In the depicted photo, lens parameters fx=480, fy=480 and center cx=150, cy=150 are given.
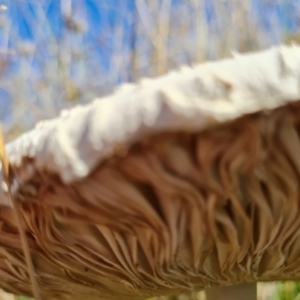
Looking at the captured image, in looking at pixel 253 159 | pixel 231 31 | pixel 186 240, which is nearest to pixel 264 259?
pixel 186 240

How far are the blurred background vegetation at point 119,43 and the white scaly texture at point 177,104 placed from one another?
1353 millimetres

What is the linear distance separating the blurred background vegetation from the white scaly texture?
135cm

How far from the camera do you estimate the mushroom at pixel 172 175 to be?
36 cm

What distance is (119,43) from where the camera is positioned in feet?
6.72

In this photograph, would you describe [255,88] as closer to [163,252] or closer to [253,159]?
[253,159]

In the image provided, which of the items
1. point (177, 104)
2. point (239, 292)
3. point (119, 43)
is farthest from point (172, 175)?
point (119, 43)

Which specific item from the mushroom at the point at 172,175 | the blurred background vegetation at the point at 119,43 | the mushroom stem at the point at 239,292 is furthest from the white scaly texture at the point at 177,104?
the blurred background vegetation at the point at 119,43

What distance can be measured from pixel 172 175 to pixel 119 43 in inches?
67.4

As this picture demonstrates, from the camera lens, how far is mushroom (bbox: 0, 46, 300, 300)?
356 millimetres

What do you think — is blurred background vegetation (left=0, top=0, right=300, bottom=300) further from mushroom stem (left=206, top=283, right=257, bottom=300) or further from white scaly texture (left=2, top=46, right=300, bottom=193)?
white scaly texture (left=2, top=46, right=300, bottom=193)

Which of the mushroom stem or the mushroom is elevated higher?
the mushroom

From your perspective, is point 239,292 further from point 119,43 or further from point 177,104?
point 119,43

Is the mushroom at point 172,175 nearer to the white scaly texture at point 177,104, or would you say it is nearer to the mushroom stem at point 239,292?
the white scaly texture at point 177,104

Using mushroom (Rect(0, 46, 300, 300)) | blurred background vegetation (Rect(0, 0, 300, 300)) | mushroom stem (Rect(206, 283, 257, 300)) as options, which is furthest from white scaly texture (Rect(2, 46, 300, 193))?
blurred background vegetation (Rect(0, 0, 300, 300))
